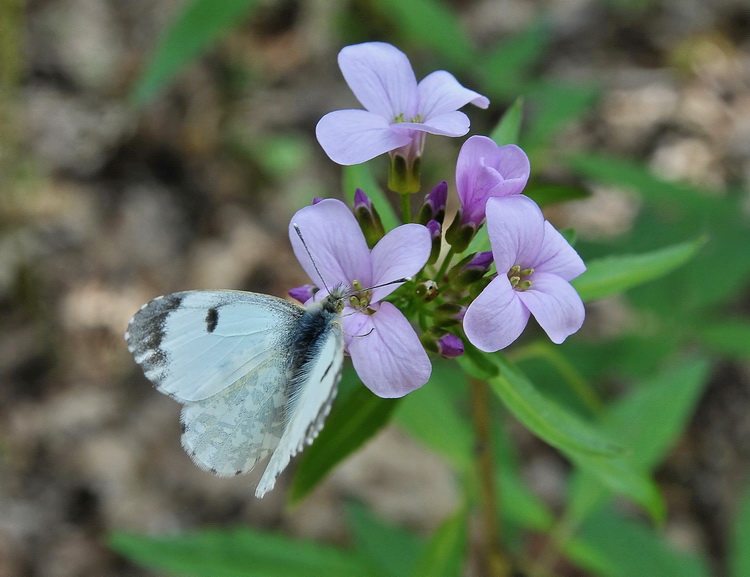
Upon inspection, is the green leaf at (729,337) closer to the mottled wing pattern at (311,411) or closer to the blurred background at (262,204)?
the blurred background at (262,204)

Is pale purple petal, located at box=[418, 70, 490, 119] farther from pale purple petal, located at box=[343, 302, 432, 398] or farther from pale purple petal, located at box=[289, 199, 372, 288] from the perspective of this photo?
pale purple petal, located at box=[343, 302, 432, 398]

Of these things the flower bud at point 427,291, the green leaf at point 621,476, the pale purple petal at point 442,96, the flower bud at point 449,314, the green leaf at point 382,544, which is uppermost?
the pale purple petal at point 442,96

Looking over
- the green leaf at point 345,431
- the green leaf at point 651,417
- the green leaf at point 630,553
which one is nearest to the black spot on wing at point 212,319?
the green leaf at point 345,431

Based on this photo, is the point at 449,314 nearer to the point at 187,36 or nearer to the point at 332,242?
the point at 332,242

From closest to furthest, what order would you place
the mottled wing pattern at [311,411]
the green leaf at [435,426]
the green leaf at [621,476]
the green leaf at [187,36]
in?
the mottled wing pattern at [311,411]
the green leaf at [621,476]
the green leaf at [435,426]
the green leaf at [187,36]

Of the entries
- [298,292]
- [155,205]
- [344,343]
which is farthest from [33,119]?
[344,343]

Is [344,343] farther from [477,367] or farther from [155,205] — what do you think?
[155,205]
